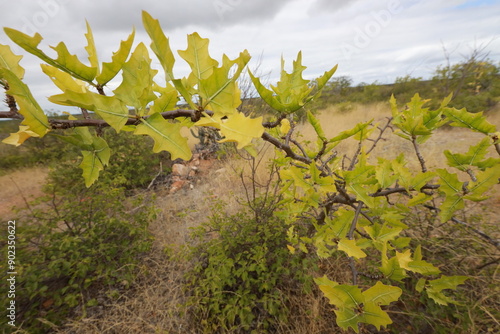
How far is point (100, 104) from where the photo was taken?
271 mm

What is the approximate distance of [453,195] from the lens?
0.53 meters

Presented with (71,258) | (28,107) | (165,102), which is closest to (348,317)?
(165,102)

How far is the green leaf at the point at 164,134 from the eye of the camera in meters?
0.30

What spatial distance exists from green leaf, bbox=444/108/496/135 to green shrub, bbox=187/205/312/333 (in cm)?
115

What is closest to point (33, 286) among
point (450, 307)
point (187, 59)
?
point (187, 59)

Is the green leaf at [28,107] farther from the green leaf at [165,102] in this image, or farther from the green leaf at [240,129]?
the green leaf at [240,129]

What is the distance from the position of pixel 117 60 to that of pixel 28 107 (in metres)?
0.13

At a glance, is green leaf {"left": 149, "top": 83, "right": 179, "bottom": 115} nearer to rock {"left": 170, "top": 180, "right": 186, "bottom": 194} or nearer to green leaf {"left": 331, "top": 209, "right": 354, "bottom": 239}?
green leaf {"left": 331, "top": 209, "right": 354, "bottom": 239}

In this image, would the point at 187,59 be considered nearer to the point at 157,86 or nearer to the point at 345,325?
the point at 157,86

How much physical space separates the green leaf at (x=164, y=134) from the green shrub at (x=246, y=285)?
Answer: 1.27 meters

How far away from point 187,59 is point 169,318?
186 centimetres

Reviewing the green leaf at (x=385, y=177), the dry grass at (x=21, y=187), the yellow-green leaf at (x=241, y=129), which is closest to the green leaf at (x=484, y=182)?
the green leaf at (x=385, y=177)

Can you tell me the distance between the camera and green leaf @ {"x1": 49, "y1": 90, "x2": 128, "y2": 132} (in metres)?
0.25

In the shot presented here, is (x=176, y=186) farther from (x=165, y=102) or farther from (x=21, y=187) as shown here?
(x=21, y=187)
